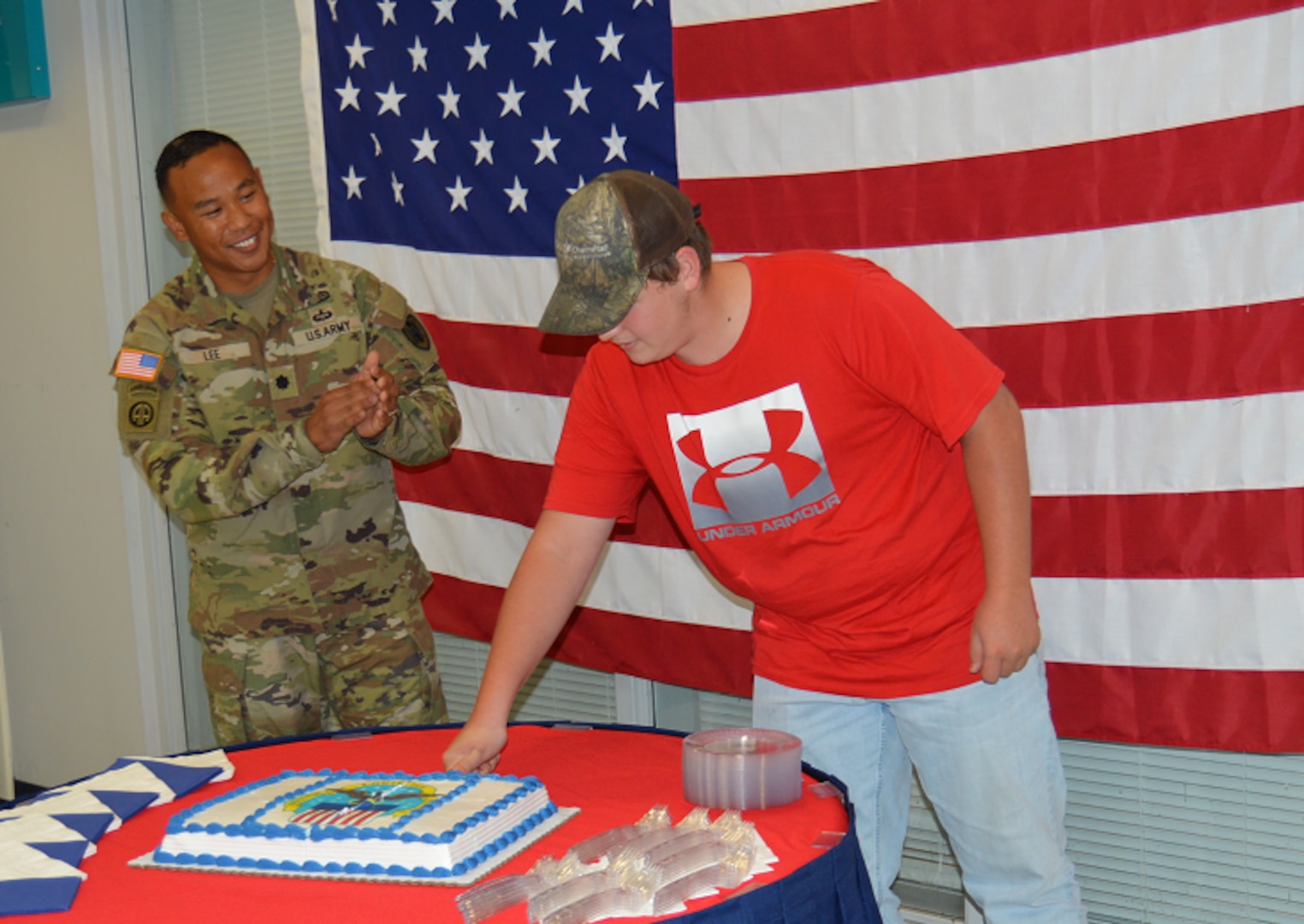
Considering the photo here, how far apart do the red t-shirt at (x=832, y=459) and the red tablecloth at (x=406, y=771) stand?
247 millimetres

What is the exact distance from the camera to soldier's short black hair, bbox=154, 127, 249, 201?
2.43 metres

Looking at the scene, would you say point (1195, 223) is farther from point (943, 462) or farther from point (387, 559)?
point (387, 559)

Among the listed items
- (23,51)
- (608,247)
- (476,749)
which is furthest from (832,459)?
(23,51)

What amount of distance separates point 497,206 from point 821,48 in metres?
0.84

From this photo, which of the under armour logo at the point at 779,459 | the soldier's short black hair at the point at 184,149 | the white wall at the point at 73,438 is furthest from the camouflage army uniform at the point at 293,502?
the white wall at the point at 73,438

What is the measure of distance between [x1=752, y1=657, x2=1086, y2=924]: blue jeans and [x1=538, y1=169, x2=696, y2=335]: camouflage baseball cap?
2.10 ft

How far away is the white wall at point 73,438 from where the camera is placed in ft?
12.3

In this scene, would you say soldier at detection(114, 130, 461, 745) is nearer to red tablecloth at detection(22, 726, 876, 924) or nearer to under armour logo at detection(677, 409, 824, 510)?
red tablecloth at detection(22, 726, 876, 924)

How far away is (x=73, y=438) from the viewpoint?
3.93 m

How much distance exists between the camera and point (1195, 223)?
79.3 inches

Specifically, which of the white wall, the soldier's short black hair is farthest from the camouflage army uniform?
the white wall

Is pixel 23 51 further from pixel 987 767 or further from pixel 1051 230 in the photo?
pixel 987 767

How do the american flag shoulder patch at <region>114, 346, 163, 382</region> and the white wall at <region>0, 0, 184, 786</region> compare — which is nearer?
the american flag shoulder patch at <region>114, 346, 163, 382</region>

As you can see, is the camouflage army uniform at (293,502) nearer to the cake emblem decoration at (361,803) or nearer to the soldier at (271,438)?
the soldier at (271,438)
